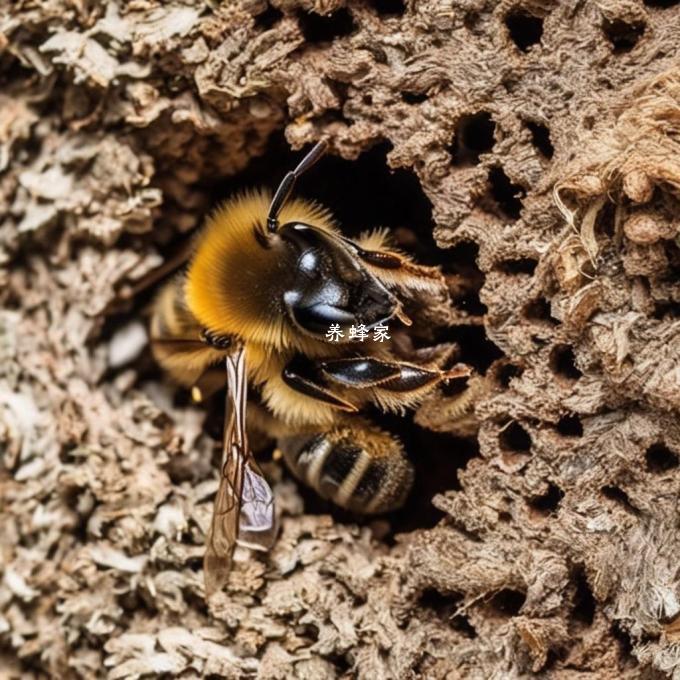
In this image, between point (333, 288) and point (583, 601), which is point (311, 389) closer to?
point (333, 288)

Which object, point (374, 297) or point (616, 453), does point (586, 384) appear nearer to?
point (616, 453)

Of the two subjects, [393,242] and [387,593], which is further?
[393,242]

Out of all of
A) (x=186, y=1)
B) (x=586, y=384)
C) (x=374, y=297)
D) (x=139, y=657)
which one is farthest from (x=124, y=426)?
(x=586, y=384)

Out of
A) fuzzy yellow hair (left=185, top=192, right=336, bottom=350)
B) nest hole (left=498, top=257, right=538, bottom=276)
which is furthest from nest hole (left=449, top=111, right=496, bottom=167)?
fuzzy yellow hair (left=185, top=192, right=336, bottom=350)

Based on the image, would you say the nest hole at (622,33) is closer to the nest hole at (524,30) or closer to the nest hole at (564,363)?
the nest hole at (524,30)

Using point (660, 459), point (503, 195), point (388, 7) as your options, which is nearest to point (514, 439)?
point (660, 459)

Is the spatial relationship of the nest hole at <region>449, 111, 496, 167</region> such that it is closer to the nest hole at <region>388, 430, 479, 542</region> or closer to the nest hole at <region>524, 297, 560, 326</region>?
the nest hole at <region>524, 297, 560, 326</region>

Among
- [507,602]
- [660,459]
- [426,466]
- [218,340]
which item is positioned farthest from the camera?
[426,466]
